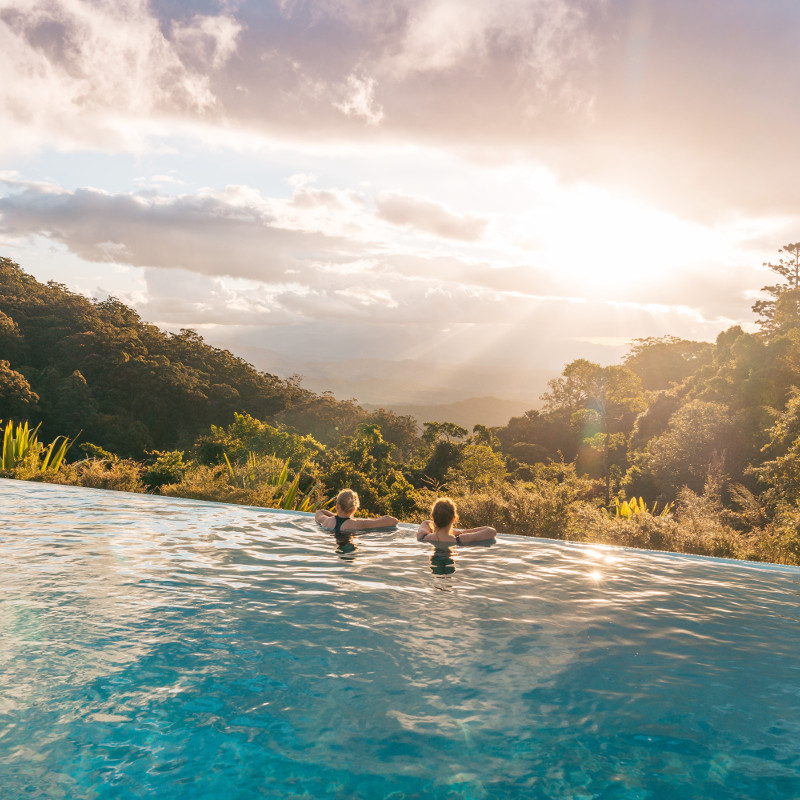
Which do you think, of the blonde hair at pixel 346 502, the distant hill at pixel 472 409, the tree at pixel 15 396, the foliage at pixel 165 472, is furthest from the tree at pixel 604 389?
the distant hill at pixel 472 409

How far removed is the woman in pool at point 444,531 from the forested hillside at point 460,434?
2284mm

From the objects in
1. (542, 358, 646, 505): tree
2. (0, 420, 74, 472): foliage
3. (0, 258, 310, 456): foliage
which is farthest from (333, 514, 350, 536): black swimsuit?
(0, 258, 310, 456): foliage

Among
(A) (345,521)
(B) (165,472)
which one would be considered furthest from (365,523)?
(B) (165,472)

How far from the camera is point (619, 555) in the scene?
799 centimetres

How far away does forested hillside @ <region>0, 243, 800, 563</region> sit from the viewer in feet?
38.0

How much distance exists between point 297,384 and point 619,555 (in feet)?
169

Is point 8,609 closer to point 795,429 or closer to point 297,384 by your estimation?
point 795,429

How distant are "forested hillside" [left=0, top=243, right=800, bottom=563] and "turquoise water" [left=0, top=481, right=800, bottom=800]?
451 cm

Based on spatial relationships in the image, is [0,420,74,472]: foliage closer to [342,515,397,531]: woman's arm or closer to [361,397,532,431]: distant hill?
[342,515,397,531]: woman's arm

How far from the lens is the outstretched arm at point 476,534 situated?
8172mm

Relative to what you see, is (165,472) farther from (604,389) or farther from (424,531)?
(604,389)

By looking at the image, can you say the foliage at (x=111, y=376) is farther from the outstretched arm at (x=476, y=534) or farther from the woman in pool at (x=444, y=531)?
the outstretched arm at (x=476, y=534)

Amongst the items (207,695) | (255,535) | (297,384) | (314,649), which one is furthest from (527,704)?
(297,384)

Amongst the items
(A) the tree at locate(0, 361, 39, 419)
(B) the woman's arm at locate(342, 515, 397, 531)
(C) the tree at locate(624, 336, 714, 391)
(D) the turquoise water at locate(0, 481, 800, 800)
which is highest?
(C) the tree at locate(624, 336, 714, 391)
